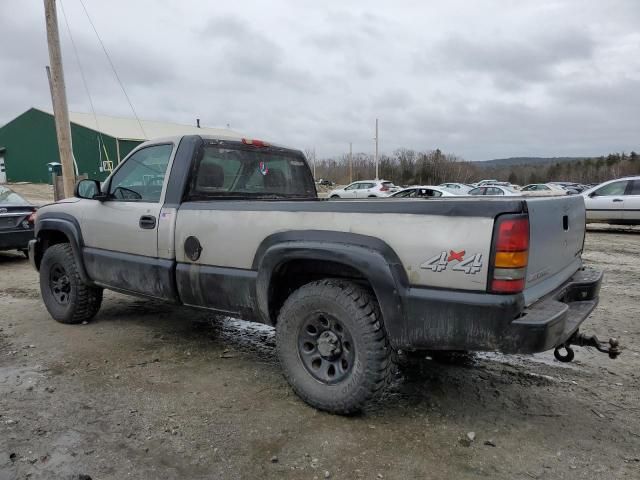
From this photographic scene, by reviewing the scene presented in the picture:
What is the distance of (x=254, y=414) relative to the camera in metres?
3.18

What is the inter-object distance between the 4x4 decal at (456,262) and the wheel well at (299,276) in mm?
502

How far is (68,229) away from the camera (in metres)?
4.84

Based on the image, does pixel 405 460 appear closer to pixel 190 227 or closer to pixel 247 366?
pixel 247 366

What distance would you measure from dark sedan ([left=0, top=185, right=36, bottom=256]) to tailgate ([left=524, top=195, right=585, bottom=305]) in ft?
27.9

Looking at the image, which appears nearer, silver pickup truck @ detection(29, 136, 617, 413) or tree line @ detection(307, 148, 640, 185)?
silver pickup truck @ detection(29, 136, 617, 413)

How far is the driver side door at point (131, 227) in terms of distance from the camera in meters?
4.04

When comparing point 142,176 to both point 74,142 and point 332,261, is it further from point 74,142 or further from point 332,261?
point 74,142

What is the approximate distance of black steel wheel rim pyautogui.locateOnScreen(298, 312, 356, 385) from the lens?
3086 millimetres

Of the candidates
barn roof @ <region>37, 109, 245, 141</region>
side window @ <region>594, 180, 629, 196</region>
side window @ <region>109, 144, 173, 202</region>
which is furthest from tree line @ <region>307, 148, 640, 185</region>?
side window @ <region>109, 144, 173, 202</region>

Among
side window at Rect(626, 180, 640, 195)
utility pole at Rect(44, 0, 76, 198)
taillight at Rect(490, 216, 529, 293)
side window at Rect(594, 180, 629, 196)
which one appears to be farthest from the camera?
side window at Rect(594, 180, 629, 196)

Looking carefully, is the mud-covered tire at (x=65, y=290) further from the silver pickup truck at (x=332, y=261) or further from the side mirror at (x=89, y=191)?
the side mirror at (x=89, y=191)

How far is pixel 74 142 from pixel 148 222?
38.1 metres

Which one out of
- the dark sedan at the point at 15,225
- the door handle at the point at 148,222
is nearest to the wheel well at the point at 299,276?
the door handle at the point at 148,222

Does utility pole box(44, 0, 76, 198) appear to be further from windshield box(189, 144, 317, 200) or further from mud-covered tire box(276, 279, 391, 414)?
mud-covered tire box(276, 279, 391, 414)
